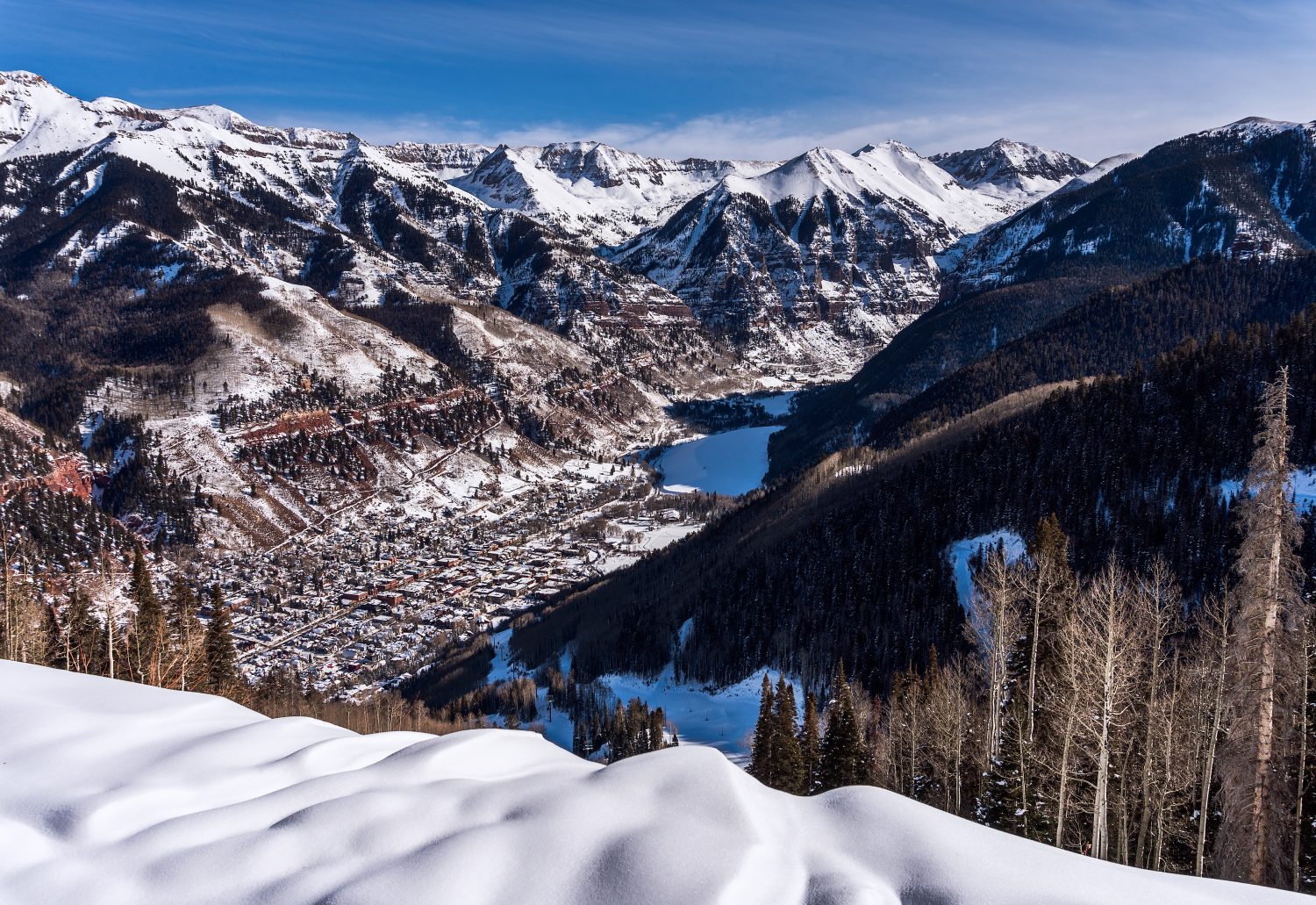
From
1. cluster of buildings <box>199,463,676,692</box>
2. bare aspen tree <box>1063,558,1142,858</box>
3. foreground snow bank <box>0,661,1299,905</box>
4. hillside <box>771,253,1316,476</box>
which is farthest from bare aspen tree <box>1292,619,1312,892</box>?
hillside <box>771,253,1316,476</box>

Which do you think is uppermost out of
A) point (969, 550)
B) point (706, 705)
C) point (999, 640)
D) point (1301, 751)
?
point (969, 550)

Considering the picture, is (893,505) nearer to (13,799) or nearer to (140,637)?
(140,637)

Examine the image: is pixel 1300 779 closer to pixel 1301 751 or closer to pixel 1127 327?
pixel 1301 751

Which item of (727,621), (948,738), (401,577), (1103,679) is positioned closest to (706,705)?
(727,621)

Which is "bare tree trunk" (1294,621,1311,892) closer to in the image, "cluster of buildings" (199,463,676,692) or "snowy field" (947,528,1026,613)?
"snowy field" (947,528,1026,613)

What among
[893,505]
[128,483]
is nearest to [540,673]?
[893,505]
